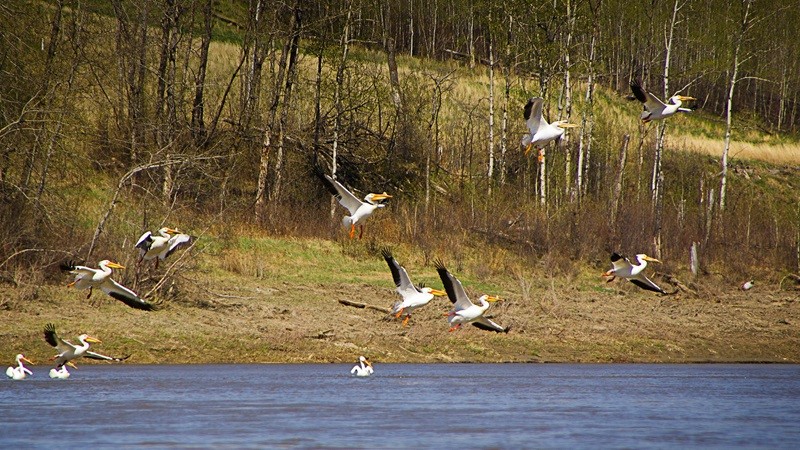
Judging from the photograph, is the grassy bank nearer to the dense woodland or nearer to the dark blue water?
the dark blue water

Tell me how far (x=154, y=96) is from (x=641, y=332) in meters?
18.5

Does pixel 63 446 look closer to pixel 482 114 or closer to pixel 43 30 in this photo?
pixel 43 30

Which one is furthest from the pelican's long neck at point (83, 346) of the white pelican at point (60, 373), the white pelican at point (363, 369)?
the white pelican at point (363, 369)

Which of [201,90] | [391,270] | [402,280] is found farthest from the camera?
[201,90]

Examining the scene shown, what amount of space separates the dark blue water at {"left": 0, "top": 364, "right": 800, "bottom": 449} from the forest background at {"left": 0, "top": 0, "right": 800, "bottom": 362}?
2213 millimetres

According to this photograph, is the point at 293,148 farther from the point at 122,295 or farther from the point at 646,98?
the point at 122,295

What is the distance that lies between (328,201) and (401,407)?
19.2 m

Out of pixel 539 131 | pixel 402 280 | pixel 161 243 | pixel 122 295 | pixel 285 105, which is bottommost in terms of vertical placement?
pixel 122 295

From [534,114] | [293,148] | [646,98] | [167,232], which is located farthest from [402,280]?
[293,148]

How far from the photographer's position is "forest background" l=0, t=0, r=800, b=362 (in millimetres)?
21750

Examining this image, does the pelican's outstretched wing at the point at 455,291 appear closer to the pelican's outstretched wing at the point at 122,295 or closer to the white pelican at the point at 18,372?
the pelican's outstretched wing at the point at 122,295

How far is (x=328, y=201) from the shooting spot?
34.0 metres

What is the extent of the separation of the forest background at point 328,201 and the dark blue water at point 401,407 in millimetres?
2213

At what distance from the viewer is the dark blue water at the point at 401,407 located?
1251cm
